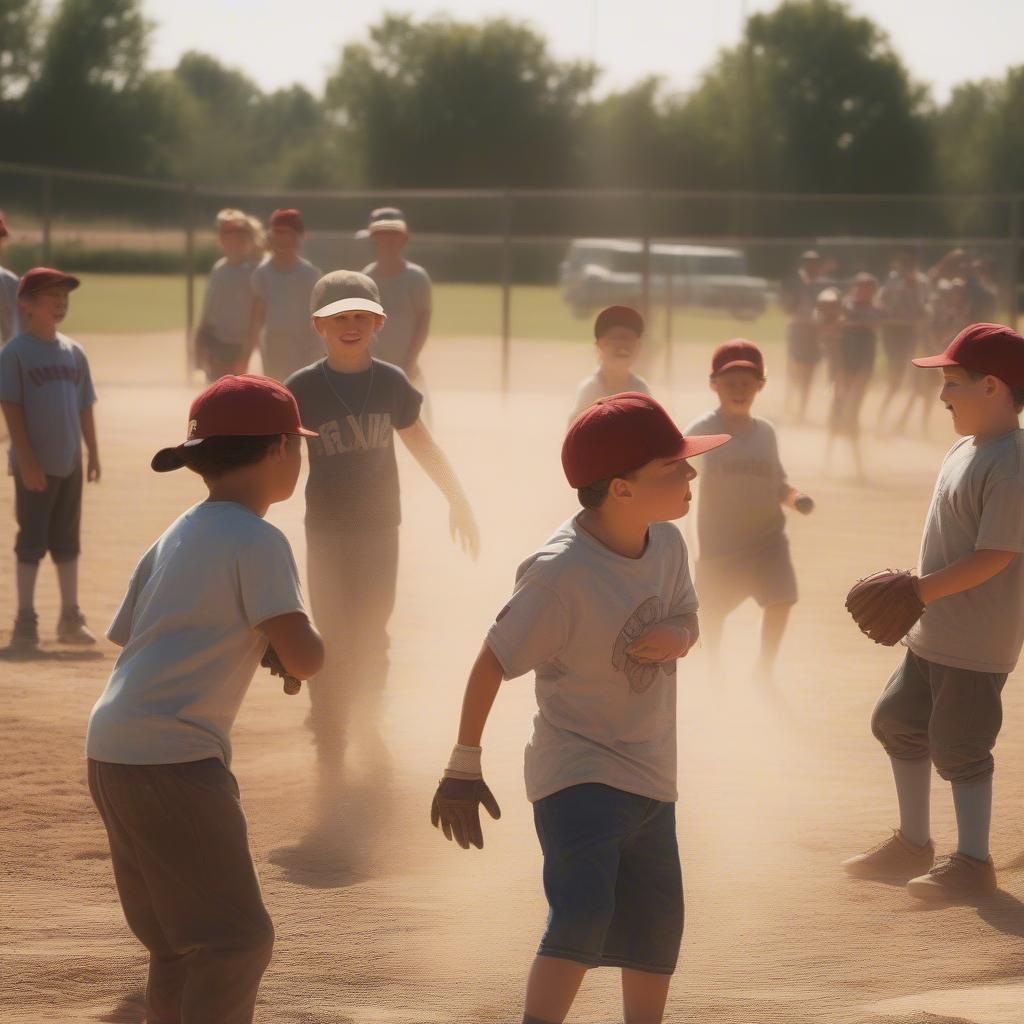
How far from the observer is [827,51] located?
73500 millimetres

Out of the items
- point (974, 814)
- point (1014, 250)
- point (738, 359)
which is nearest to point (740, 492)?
point (738, 359)

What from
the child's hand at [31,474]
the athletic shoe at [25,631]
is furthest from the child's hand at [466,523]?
the athletic shoe at [25,631]

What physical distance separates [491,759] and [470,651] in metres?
1.83

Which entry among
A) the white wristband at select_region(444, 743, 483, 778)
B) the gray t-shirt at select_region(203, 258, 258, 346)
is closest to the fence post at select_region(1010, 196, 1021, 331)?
the gray t-shirt at select_region(203, 258, 258, 346)

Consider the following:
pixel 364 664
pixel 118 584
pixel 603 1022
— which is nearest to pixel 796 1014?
pixel 603 1022

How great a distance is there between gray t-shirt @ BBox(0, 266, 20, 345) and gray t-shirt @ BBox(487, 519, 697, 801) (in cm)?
707

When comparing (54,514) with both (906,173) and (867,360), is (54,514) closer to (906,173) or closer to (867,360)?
(867,360)

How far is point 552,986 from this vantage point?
A: 336 cm

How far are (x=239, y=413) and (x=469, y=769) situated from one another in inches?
34.7

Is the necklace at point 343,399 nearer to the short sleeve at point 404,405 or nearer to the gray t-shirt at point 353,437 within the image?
the gray t-shirt at point 353,437

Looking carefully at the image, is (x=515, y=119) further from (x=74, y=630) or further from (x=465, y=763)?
(x=465, y=763)

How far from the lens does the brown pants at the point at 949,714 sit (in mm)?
4820

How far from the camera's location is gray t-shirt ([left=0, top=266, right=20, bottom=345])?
9797 millimetres

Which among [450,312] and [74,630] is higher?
[450,312]
